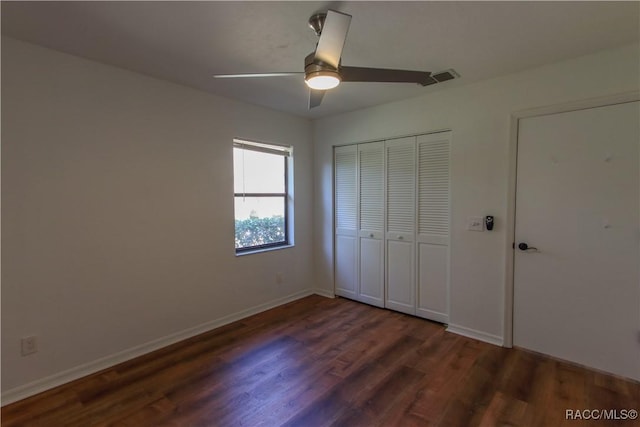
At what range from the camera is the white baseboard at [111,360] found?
2.15m

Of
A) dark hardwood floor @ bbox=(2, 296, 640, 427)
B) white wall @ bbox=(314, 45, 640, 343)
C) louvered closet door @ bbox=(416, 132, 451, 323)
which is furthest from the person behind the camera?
louvered closet door @ bbox=(416, 132, 451, 323)

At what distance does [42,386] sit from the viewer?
2230 mm

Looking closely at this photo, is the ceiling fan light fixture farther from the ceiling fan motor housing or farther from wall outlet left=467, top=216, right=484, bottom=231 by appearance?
wall outlet left=467, top=216, right=484, bottom=231

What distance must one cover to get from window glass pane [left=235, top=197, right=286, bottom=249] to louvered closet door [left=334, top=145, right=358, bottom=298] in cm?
74

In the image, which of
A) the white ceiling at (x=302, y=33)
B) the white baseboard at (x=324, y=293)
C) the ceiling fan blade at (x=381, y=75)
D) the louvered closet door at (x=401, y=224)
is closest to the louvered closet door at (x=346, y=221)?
the white baseboard at (x=324, y=293)

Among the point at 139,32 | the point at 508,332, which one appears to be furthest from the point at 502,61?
the point at 139,32

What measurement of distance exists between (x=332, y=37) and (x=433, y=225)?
2.35 metres

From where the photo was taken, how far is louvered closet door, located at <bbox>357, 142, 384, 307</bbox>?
149 inches

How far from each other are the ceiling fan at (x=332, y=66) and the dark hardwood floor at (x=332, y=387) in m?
2.05

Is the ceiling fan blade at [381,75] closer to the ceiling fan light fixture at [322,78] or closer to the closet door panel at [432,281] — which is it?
the ceiling fan light fixture at [322,78]

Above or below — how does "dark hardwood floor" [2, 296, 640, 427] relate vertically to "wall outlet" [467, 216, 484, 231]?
below

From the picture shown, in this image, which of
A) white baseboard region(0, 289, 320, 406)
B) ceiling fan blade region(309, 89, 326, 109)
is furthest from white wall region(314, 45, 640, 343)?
white baseboard region(0, 289, 320, 406)

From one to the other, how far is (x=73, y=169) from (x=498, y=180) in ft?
11.4

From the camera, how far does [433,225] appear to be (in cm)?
338
